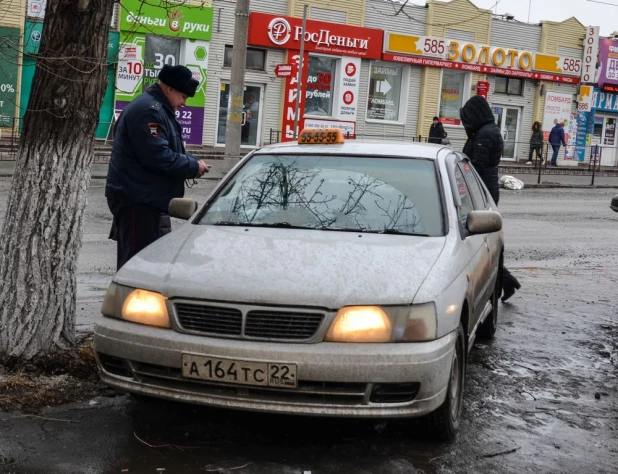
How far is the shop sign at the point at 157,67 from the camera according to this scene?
28.2m

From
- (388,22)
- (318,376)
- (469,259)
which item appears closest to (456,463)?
(318,376)

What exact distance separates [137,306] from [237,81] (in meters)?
14.5

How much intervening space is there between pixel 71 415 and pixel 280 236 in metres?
1.43

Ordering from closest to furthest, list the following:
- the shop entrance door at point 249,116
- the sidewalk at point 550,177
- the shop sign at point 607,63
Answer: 1. the sidewalk at point 550,177
2. the shop entrance door at point 249,116
3. the shop sign at point 607,63

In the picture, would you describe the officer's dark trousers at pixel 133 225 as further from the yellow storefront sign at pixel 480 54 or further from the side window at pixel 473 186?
the yellow storefront sign at pixel 480 54

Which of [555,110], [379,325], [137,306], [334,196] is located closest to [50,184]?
[137,306]

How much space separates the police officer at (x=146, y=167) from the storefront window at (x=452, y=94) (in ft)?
100

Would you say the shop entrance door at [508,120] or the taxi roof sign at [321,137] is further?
the shop entrance door at [508,120]

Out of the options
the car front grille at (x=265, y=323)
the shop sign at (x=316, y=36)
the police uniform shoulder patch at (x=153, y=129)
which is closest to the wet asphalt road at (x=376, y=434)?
the car front grille at (x=265, y=323)

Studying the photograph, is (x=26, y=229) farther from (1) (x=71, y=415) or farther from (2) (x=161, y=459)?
(2) (x=161, y=459)

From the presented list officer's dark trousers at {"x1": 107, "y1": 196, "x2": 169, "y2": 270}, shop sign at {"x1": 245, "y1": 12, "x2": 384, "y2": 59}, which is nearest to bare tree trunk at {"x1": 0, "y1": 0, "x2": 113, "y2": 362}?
officer's dark trousers at {"x1": 107, "y1": 196, "x2": 169, "y2": 270}

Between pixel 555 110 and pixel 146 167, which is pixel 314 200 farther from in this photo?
pixel 555 110

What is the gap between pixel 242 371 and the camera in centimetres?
440

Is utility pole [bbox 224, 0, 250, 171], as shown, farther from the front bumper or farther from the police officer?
the front bumper
